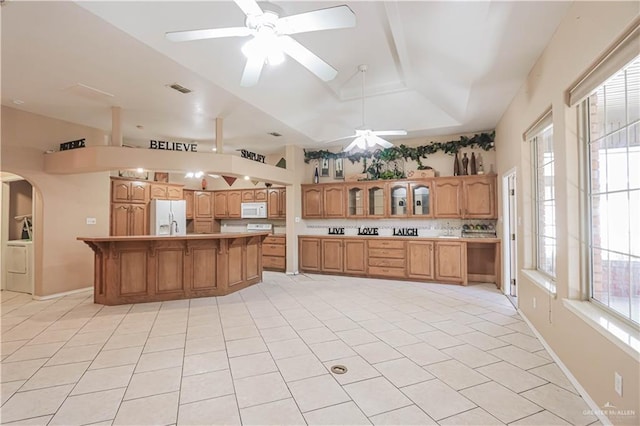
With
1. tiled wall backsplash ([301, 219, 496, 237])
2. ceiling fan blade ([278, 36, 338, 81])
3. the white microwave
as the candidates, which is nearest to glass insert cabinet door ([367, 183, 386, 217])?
tiled wall backsplash ([301, 219, 496, 237])

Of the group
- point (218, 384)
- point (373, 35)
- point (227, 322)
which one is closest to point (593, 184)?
point (373, 35)

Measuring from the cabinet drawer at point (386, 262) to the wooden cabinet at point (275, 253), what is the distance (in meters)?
2.17

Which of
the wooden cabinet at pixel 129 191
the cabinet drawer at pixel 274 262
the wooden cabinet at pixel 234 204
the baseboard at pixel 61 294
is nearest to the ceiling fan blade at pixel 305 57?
the cabinet drawer at pixel 274 262

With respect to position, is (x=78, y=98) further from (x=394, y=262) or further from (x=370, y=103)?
(x=394, y=262)

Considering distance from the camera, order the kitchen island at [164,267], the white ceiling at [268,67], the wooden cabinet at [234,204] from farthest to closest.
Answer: the wooden cabinet at [234,204], the kitchen island at [164,267], the white ceiling at [268,67]

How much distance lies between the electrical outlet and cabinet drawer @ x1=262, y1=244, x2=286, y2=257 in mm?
6318

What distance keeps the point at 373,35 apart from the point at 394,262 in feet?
13.6

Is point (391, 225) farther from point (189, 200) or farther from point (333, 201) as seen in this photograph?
point (189, 200)

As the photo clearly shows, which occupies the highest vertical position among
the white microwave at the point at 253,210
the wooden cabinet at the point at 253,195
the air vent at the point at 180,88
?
the air vent at the point at 180,88

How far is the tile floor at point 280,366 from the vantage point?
2.09 metres

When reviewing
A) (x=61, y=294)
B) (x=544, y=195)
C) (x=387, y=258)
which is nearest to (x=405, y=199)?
(x=387, y=258)

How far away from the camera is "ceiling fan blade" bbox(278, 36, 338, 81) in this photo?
7.82 feet

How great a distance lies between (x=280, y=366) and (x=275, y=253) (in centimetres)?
505

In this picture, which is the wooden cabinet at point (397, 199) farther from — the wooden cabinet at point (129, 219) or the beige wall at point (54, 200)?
the beige wall at point (54, 200)
